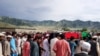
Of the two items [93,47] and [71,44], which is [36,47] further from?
[71,44]

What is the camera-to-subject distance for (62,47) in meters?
14.0

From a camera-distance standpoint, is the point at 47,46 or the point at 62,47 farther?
the point at 47,46

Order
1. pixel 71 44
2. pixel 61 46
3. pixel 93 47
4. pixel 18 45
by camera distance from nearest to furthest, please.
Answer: pixel 61 46, pixel 93 47, pixel 71 44, pixel 18 45

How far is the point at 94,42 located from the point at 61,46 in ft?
5.63

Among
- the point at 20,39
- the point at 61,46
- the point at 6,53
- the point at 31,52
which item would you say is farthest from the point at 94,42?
the point at 20,39

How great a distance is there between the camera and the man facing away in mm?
13930

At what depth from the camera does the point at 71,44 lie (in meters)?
17.7

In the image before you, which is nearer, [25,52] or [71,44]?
[25,52]

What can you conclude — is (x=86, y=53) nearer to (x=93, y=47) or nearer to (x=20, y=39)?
(x=93, y=47)

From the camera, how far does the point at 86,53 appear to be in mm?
8758

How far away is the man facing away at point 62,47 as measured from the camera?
13.9 meters

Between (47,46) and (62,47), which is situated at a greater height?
(62,47)

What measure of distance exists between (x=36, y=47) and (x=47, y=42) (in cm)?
144

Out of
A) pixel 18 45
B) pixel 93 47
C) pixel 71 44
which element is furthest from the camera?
pixel 18 45
